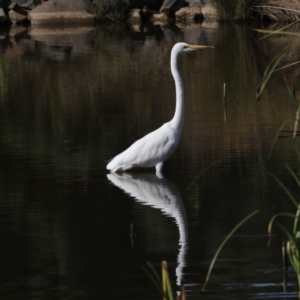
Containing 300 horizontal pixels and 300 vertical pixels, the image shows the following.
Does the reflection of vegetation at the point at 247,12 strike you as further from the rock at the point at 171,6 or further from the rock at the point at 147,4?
the rock at the point at 147,4

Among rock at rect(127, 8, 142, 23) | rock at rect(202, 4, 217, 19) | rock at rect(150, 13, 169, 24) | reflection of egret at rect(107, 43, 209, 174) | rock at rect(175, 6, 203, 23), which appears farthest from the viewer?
rock at rect(150, 13, 169, 24)

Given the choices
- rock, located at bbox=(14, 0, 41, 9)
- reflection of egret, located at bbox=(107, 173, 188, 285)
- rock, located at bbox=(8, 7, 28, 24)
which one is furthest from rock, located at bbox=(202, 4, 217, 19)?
reflection of egret, located at bbox=(107, 173, 188, 285)

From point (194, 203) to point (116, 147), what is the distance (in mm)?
2445

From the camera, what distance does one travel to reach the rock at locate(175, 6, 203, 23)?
28.3 metres

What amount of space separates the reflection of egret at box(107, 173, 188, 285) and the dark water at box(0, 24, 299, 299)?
2cm

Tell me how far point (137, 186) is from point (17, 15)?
67.8ft

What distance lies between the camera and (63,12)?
91.6 ft

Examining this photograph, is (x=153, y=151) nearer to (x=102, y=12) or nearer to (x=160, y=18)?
(x=102, y=12)

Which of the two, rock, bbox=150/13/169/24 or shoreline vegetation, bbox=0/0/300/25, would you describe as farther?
rock, bbox=150/13/169/24

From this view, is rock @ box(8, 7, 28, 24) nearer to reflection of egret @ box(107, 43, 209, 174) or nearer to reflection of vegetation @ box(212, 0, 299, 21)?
reflection of vegetation @ box(212, 0, 299, 21)

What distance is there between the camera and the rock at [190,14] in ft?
93.0

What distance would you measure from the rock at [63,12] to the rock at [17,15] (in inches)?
12.5

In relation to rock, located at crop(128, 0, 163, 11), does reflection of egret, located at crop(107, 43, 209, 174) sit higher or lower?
lower

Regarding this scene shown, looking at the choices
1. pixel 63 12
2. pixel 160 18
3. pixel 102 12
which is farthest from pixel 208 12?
pixel 63 12
